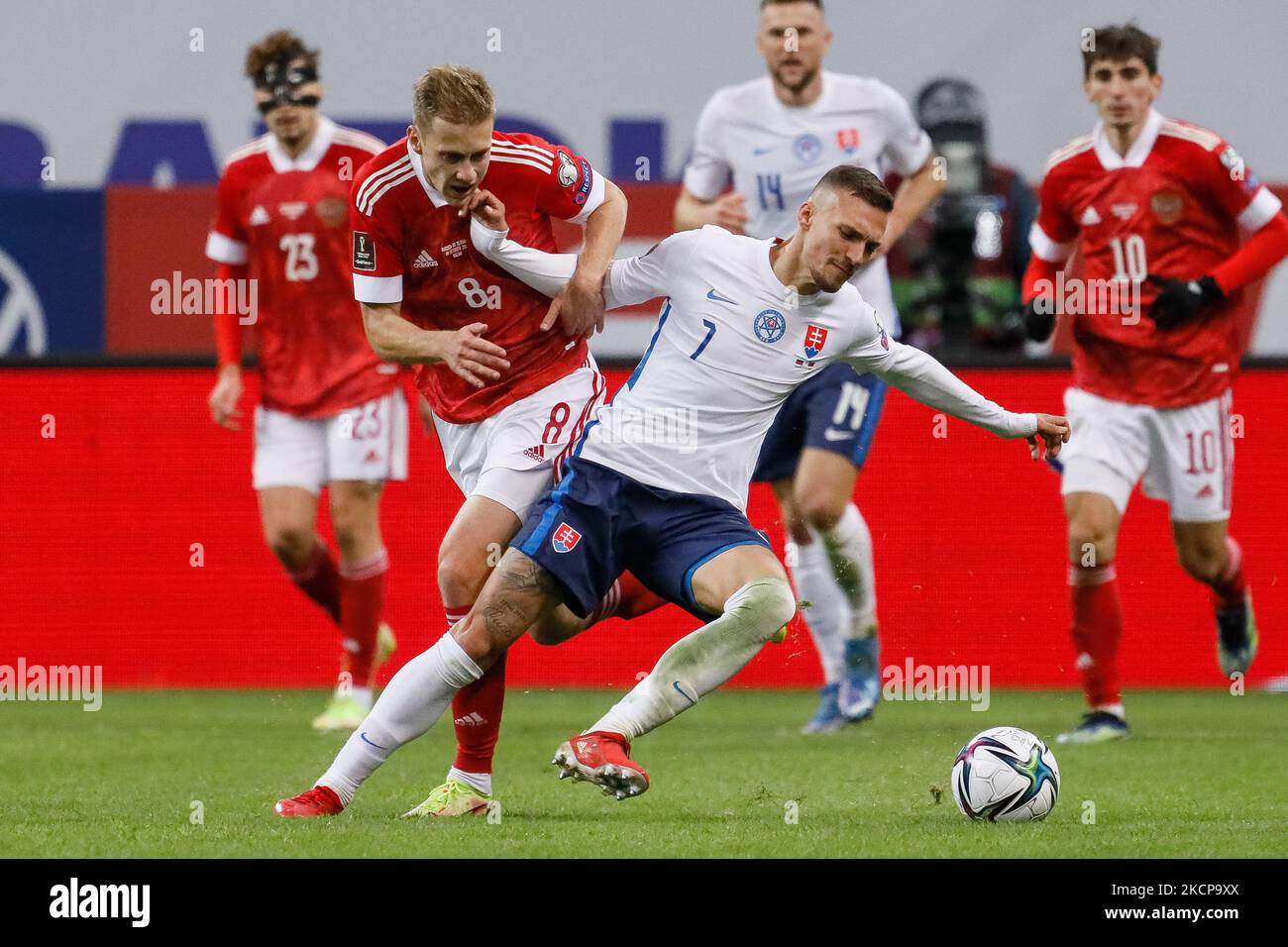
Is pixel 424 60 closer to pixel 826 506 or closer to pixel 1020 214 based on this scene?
pixel 1020 214

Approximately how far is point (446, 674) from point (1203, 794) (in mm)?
2284

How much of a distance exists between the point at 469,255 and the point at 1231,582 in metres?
3.82

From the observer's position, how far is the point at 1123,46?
7918 mm

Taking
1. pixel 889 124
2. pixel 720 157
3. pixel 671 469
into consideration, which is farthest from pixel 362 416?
pixel 671 469

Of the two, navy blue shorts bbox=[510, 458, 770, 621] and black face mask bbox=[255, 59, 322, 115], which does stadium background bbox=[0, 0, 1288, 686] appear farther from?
navy blue shorts bbox=[510, 458, 770, 621]

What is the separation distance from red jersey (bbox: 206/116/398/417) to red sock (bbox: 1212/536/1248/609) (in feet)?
11.1

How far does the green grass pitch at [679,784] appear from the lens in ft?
16.8

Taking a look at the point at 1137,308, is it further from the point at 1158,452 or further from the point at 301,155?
the point at 301,155

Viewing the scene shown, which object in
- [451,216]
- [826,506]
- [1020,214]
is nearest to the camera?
[451,216]

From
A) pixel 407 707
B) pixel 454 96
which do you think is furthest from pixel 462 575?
pixel 454 96

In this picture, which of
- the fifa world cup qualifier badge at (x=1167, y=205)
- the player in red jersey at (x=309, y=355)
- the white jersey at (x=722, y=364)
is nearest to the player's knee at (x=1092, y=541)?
the fifa world cup qualifier badge at (x=1167, y=205)

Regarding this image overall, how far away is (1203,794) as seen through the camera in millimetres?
6250

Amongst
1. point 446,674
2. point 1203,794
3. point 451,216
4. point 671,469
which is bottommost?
point 1203,794

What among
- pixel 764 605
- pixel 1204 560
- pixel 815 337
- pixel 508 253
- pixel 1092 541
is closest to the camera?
pixel 764 605
